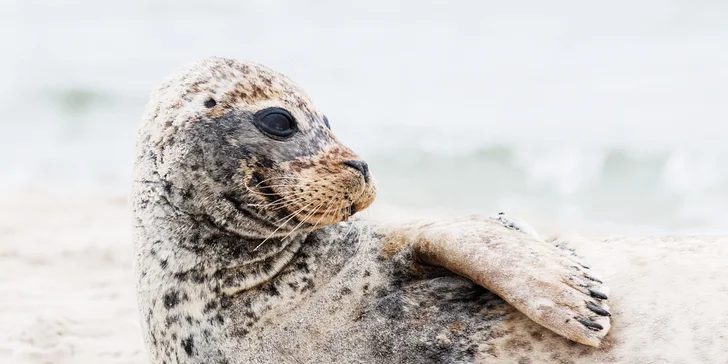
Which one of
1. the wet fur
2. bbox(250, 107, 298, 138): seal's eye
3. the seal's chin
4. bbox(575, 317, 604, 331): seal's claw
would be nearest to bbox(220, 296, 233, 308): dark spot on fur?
the wet fur

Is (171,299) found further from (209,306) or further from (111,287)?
(111,287)

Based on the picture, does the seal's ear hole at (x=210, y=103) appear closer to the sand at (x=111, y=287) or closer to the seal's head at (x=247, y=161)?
the seal's head at (x=247, y=161)

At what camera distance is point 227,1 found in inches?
685

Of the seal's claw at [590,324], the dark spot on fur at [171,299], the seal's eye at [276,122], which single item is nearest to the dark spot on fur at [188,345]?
the dark spot on fur at [171,299]

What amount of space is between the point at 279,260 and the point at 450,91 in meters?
10.9

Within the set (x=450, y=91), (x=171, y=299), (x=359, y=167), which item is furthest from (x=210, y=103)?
(x=450, y=91)

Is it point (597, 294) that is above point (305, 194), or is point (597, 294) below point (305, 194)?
below

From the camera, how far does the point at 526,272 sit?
8.30 feet

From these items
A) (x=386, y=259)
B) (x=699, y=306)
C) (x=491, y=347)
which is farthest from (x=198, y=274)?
(x=699, y=306)

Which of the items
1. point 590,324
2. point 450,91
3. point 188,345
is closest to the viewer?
point 590,324

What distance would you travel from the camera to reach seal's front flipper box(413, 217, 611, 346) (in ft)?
8.05

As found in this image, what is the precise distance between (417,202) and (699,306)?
6.03 m

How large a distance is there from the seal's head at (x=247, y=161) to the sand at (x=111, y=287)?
3.10ft

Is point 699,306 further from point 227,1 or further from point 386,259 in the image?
point 227,1
